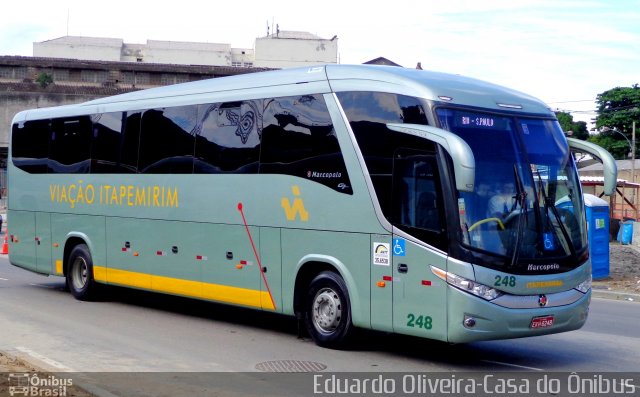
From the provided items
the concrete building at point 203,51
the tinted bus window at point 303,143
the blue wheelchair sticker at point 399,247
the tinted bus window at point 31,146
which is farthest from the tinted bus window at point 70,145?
the concrete building at point 203,51

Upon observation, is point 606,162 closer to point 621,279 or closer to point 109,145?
point 109,145

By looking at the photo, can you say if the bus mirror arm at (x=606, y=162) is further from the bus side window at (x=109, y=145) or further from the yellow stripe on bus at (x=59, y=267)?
the yellow stripe on bus at (x=59, y=267)

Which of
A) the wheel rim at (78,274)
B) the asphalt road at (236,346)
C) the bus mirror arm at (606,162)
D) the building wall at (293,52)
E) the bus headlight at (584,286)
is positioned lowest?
the asphalt road at (236,346)

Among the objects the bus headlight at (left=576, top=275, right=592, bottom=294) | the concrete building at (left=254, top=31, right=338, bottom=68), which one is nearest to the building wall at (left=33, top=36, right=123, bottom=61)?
the concrete building at (left=254, top=31, right=338, bottom=68)

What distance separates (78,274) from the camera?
17.1 metres

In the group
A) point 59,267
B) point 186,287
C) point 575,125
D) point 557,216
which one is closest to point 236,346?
point 186,287

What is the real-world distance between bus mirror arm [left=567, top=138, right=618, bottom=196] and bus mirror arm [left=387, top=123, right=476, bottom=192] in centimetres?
248

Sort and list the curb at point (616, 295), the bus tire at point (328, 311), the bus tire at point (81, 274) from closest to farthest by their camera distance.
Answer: the bus tire at point (328, 311) < the bus tire at point (81, 274) < the curb at point (616, 295)

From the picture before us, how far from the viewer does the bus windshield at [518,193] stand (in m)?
10.1

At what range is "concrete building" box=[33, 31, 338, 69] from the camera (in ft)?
296

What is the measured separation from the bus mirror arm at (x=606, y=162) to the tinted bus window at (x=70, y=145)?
9262 millimetres

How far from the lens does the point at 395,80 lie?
11.0m

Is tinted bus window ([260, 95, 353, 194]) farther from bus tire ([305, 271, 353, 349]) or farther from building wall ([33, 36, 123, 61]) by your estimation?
building wall ([33, 36, 123, 61])

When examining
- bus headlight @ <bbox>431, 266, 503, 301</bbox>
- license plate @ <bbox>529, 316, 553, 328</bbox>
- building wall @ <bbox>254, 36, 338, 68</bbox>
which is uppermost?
building wall @ <bbox>254, 36, 338, 68</bbox>
